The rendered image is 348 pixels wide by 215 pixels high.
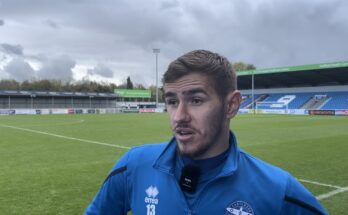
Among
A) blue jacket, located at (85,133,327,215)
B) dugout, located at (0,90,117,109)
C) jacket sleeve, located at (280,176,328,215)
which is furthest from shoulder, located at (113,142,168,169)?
dugout, located at (0,90,117,109)

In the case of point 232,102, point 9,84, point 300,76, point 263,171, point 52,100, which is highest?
point 9,84

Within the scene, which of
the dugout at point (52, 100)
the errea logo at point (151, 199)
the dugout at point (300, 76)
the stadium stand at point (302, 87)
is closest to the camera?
the errea logo at point (151, 199)

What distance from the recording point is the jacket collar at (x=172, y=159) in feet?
6.01

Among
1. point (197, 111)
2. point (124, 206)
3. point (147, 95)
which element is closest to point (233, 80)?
point (197, 111)

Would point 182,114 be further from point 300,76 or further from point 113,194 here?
point 300,76

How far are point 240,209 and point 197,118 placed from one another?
44 centimetres

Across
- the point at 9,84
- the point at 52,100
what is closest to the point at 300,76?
the point at 52,100

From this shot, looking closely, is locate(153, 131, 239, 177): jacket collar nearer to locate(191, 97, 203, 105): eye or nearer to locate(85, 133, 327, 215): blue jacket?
locate(85, 133, 327, 215): blue jacket

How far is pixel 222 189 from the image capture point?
1808 mm

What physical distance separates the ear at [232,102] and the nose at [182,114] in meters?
0.20

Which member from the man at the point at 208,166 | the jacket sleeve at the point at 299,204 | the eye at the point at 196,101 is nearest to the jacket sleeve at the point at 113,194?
the man at the point at 208,166

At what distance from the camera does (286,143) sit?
1691 cm

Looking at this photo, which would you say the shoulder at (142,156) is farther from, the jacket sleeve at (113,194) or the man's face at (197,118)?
the man's face at (197,118)

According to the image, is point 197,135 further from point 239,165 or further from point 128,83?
point 128,83
